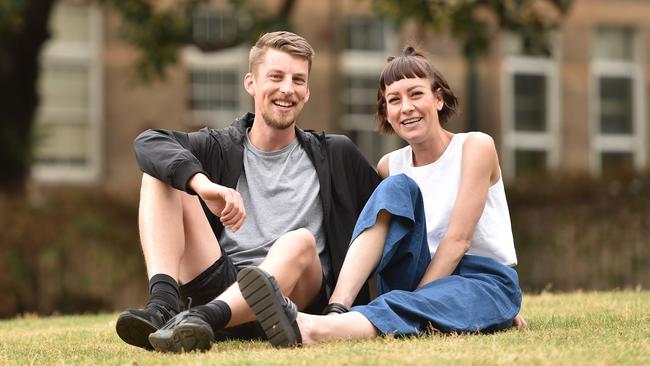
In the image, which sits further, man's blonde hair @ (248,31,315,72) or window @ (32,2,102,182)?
window @ (32,2,102,182)

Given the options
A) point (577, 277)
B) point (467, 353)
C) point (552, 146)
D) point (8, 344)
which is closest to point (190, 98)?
point (552, 146)

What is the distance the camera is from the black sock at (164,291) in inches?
185

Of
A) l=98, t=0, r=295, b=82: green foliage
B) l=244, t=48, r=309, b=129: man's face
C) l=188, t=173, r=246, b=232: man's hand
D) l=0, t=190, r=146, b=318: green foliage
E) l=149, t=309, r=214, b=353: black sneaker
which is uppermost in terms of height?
l=98, t=0, r=295, b=82: green foliage

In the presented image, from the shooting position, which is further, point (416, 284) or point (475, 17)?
point (475, 17)

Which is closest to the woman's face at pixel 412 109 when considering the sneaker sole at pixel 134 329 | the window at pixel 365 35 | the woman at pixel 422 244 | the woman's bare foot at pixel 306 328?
the woman at pixel 422 244

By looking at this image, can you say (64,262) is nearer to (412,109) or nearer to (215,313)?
(412,109)

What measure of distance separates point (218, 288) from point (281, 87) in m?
0.96

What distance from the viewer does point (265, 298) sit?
175 inches

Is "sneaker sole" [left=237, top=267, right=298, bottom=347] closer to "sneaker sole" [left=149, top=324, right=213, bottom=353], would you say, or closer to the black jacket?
"sneaker sole" [left=149, top=324, right=213, bottom=353]

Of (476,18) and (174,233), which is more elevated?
(476,18)

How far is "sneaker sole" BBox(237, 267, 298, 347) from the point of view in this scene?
14.6 ft

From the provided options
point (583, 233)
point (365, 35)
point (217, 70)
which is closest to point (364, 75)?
point (365, 35)

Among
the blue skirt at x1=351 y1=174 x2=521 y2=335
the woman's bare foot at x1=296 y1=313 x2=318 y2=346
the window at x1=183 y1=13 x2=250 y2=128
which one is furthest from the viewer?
the window at x1=183 y1=13 x2=250 y2=128

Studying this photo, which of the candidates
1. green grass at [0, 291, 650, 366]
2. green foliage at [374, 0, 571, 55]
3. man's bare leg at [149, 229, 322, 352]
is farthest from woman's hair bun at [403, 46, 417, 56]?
green foliage at [374, 0, 571, 55]
